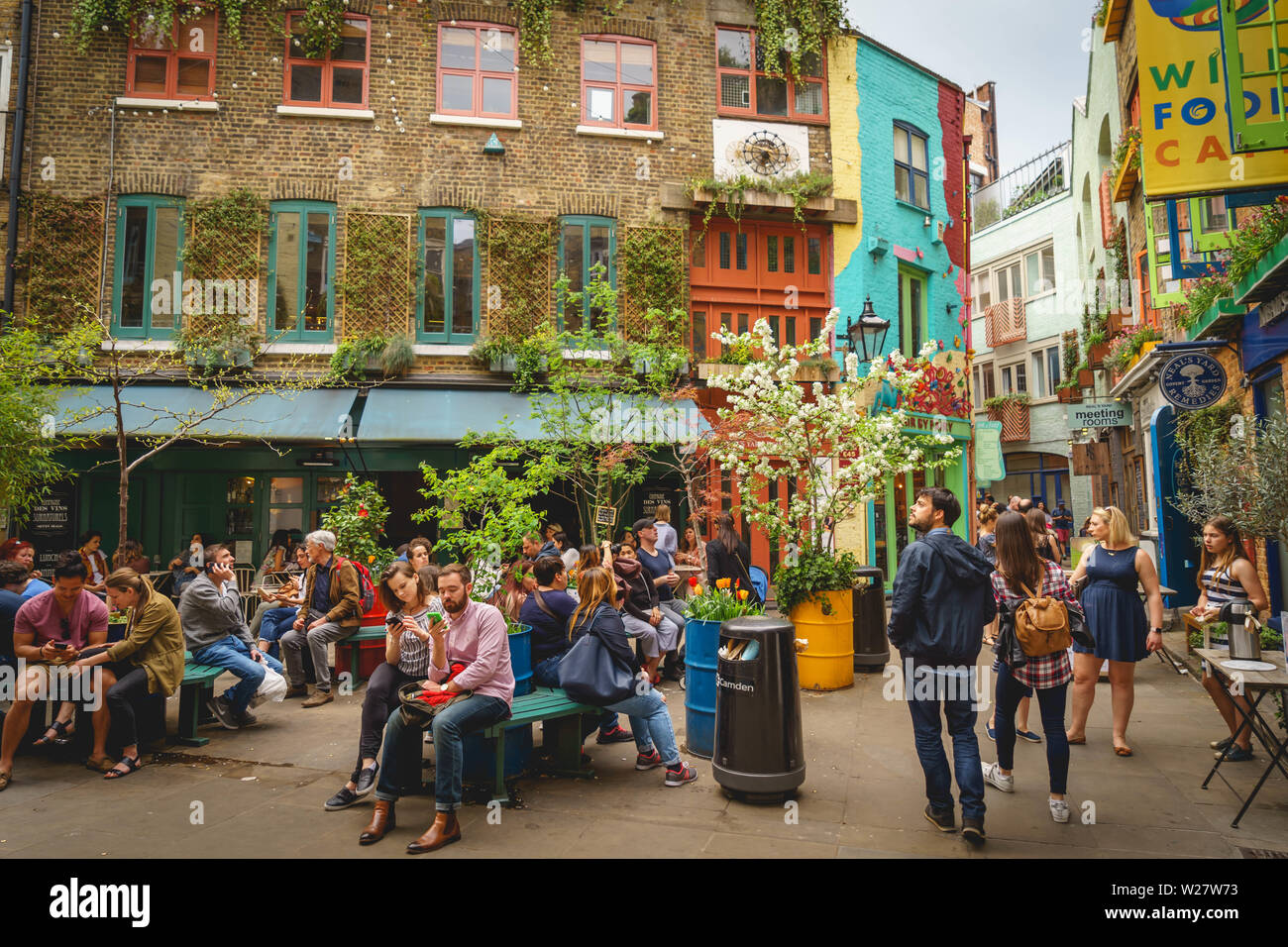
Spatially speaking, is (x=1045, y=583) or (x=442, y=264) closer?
(x=1045, y=583)

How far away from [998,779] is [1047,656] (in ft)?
3.52

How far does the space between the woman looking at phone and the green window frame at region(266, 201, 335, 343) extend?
29.7 feet

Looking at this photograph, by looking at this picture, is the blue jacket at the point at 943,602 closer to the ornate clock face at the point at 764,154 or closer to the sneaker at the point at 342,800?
the sneaker at the point at 342,800

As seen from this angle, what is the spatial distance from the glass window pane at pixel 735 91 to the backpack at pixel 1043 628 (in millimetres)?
12360

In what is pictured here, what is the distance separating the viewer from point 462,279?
43.7 ft

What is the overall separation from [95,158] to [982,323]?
2799cm

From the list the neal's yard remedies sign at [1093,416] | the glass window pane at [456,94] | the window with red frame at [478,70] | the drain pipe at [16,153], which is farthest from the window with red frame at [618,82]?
the neal's yard remedies sign at [1093,416]

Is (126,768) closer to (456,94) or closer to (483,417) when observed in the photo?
(483,417)

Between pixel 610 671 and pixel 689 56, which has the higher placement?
pixel 689 56

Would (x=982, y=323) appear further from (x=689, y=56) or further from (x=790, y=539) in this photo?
(x=790, y=539)

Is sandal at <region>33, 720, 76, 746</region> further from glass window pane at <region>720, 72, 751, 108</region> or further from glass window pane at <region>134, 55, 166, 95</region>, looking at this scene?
glass window pane at <region>720, 72, 751, 108</region>

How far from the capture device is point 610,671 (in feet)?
17.0
